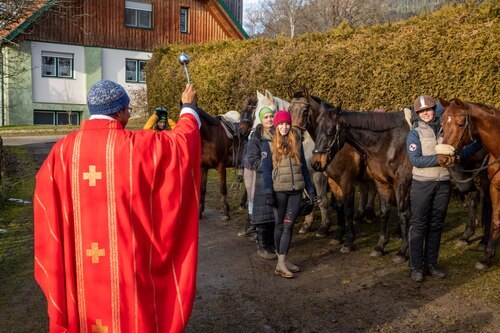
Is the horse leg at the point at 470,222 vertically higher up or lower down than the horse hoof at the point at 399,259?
higher up

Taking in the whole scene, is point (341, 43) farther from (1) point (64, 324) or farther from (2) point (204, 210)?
(1) point (64, 324)

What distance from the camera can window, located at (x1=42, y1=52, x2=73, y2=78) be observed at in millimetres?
27766

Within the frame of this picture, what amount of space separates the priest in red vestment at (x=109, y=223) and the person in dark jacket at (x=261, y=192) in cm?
337

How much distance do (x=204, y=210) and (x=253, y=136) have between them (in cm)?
336

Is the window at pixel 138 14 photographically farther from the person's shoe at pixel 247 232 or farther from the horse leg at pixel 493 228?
the horse leg at pixel 493 228

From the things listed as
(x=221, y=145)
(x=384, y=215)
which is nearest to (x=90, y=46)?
(x=221, y=145)

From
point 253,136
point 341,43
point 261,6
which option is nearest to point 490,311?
point 253,136

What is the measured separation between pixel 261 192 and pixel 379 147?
1738mm

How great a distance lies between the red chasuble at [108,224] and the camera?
2.69m

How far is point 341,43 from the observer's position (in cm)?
1136

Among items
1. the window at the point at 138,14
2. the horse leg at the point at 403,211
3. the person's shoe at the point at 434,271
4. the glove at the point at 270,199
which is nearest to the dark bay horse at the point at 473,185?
the horse leg at the point at 403,211

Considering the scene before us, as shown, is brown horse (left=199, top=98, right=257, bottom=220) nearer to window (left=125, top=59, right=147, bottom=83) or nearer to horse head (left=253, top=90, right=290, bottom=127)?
horse head (left=253, top=90, right=290, bottom=127)

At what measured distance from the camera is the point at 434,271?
5.70 m

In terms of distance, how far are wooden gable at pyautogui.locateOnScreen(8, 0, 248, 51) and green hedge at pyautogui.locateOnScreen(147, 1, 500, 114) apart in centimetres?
1650
